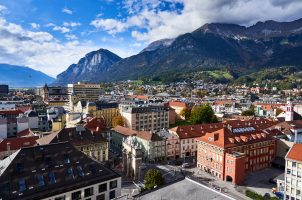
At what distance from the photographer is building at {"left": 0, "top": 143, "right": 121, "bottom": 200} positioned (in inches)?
1548

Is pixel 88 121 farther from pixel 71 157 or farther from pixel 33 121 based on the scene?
pixel 71 157

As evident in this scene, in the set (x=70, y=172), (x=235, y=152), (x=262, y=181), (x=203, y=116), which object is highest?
(x=203, y=116)

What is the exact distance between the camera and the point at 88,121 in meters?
104

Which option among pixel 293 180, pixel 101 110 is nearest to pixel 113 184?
pixel 293 180

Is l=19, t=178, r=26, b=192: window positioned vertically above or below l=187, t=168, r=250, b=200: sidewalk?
above

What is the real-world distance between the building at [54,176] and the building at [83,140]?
2550 cm

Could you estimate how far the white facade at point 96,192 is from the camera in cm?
4247

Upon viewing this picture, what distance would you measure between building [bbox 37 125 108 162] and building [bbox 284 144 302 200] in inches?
1853

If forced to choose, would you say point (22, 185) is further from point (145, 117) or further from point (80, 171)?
point (145, 117)

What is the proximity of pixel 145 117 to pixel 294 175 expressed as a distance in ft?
247

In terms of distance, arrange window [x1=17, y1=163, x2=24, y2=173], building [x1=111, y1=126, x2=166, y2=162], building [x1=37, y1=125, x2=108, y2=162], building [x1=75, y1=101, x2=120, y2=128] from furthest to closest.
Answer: building [x1=75, y1=101, x2=120, y2=128], building [x1=111, y1=126, x2=166, y2=162], building [x1=37, y1=125, x2=108, y2=162], window [x1=17, y1=163, x2=24, y2=173]

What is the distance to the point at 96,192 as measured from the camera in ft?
151

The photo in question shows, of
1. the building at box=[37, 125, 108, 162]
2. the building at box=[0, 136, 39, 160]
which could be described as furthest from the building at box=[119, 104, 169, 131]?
the building at box=[0, 136, 39, 160]

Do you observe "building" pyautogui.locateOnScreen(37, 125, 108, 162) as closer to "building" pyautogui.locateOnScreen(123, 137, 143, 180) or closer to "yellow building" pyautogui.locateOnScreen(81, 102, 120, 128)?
"building" pyautogui.locateOnScreen(123, 137, 143, 180)
